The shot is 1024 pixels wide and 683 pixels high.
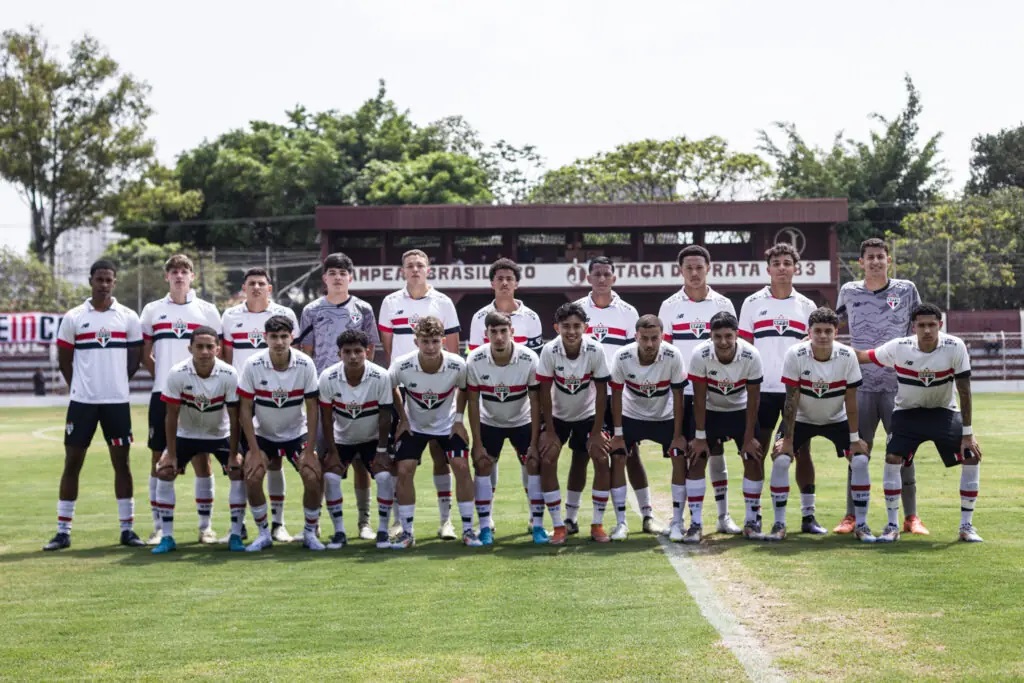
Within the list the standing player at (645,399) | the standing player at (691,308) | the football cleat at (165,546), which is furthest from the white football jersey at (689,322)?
the football cleat at (165,546)

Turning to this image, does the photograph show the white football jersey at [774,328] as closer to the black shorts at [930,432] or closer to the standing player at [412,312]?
the black shorts at [930,432]

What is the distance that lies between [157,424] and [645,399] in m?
4.05

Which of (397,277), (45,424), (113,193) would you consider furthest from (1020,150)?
(45,424)

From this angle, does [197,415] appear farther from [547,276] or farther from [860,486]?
[547,276]

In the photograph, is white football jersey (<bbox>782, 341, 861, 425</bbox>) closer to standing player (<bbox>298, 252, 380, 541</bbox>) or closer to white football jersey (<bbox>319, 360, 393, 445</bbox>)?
white football jersey (<bbox>319, 360, 393, 445</bbox>)

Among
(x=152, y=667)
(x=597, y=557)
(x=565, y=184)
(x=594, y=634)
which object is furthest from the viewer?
(x=565, y=184)

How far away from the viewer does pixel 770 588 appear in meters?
7.59

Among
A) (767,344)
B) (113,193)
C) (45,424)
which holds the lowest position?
(45,424)

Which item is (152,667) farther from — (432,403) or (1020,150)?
(1020,150)

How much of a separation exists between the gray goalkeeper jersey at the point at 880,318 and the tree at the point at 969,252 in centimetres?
3842

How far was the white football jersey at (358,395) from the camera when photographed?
32.3ft

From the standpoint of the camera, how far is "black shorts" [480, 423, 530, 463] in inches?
398

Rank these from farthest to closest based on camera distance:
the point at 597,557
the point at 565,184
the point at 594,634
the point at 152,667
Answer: the point at 565,184 → the point at 597,557 → the point at 594,634 → the point at 152,667

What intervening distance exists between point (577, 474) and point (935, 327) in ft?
10.0
